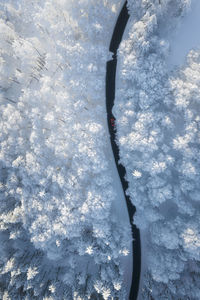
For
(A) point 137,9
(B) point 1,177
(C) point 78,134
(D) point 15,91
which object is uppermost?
(A) point 137,9

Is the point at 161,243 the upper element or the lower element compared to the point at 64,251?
upper

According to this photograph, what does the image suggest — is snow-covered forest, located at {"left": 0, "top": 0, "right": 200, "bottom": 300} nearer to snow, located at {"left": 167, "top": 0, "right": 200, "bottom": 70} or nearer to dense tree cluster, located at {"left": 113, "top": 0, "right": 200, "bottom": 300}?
dense tree cluster, located at {"left": 113, "top": 0, "right": 200, "bottom": 300}

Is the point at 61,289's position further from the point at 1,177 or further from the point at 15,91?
the point at 15,91

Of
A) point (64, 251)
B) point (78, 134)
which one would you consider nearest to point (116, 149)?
point (78, 134)

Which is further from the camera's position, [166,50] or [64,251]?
[64,251]

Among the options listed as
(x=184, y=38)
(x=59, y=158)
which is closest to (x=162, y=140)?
(x=59, y=158)

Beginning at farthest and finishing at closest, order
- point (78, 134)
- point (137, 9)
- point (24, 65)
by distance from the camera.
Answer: point (24, 65) < point (78, 134) < point (137, 9)

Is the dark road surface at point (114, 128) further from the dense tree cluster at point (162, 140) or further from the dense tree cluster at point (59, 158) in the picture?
the dense tree cluster at point (162, 140)

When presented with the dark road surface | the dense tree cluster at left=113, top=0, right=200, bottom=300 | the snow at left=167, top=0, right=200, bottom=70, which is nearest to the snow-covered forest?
the dense tree cluster at left=113, top=0, right=200, bottom=300
